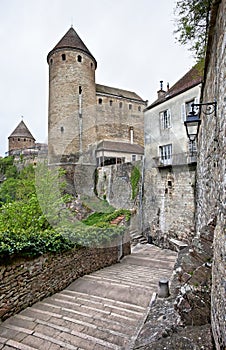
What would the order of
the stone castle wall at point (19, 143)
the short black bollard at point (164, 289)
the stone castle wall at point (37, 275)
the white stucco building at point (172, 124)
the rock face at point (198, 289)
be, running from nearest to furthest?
the rock face at point (198, 289) → the short black bollard at point (164, 289) → the stone castle wall at point (37, 275) → the white stucco building at point (172, 124) → the stone castle wall at point (19, 143)

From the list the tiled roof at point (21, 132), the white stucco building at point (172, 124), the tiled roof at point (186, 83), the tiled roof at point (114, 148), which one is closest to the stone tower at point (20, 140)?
the tiled roof at point (21, 132)

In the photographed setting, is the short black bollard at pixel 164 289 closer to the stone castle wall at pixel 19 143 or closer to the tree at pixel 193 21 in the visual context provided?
the tree at pixel 193 21

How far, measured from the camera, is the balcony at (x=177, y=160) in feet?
30.5

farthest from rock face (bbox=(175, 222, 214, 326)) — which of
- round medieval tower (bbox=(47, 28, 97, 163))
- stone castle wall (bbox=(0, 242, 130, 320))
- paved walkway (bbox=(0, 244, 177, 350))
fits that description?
round medieval tower (bbox=(47, 28, 97, 163))

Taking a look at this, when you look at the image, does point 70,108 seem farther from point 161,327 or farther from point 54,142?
point 161,327

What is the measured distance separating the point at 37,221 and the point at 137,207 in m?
7.37

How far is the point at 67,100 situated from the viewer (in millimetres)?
17469

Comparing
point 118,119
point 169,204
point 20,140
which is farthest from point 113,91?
point 20,140

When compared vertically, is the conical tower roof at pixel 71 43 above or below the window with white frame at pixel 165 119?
above

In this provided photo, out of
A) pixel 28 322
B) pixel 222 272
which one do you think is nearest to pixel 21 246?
pixel 28 322

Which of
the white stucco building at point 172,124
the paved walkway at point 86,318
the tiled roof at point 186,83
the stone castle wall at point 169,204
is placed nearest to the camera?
the paved walkway at point 86,318

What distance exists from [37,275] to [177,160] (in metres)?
7.92

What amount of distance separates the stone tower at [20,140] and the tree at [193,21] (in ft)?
108

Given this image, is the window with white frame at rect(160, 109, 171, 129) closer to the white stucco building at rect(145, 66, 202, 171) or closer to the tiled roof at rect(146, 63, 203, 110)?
the white stucco building at rect(145, 66, 202, 171)
